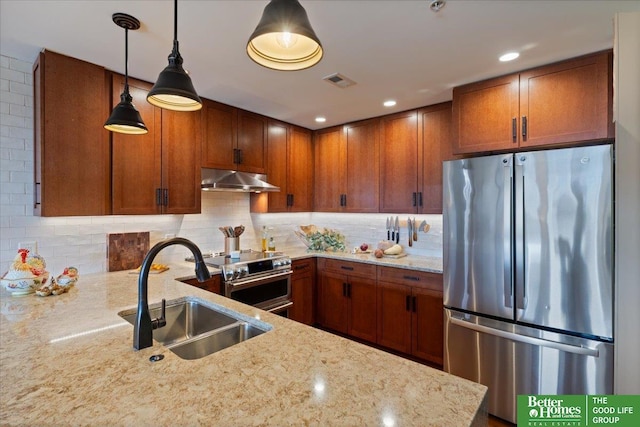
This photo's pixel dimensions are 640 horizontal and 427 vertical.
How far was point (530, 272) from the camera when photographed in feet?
6.82

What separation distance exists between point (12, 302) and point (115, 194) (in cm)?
94

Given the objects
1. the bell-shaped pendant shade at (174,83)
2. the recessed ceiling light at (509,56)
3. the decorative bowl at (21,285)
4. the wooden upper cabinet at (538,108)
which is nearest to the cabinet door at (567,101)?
the wooden upper cabinet at (538,108)

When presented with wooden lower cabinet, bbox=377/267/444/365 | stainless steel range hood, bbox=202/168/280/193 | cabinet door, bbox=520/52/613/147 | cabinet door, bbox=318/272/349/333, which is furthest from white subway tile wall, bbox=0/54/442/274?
cabinet door, bbox=520/52/613/147

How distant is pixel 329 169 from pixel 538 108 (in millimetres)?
2304

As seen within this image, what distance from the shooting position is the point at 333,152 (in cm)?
399

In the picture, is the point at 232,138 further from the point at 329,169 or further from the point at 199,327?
the point at 199,327

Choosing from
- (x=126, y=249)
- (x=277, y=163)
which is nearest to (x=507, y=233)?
(x=277, y=163)

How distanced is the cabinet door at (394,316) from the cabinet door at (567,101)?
1.64m

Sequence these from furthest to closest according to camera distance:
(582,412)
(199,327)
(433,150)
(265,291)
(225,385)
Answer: (433,150) → (265,291) → (199,327) → (582,412) → (225,385)

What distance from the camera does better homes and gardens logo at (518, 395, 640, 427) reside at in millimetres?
1508

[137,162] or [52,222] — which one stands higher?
[137,162]

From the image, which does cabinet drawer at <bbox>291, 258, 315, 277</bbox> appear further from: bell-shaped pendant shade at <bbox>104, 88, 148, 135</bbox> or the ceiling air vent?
bell-shaped pendant shade at <bbox>104, 88, 148, 135</bbox>

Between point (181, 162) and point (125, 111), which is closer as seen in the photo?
point (125, 111)

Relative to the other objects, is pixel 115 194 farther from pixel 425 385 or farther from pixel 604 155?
pixel 604 155
